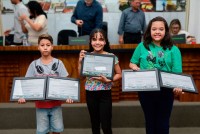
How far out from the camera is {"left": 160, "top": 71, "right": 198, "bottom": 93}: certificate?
8.37ft

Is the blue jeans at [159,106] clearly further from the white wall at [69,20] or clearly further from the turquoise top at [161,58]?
the white wall at [69,20]

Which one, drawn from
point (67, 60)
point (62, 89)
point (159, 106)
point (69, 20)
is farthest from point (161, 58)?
point (69, 20)

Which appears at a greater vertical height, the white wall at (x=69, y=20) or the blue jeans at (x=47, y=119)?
the white wall at (x=69, y=20)

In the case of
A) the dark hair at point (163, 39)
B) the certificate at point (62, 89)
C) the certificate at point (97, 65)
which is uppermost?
the dark hair at point (163, 39)

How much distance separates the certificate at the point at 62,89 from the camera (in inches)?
107

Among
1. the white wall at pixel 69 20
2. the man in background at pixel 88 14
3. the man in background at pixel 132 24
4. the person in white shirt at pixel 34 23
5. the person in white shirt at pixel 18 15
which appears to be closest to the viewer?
the person in white shirt at pixel 34 23

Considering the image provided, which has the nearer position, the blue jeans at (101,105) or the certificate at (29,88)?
the certificate at (29,88)

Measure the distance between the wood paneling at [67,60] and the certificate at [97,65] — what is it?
1.18m

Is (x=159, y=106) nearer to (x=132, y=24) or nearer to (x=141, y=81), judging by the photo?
(x=141, y=81)

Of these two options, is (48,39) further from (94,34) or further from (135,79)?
(135,79)

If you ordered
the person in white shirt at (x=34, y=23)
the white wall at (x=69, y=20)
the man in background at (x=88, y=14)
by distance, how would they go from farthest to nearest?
the white wall at (x=69, y=20), the man in background at (x=88, y=14), the person in white shirt at (x=34, y=23)

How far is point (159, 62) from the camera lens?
8.71 feet

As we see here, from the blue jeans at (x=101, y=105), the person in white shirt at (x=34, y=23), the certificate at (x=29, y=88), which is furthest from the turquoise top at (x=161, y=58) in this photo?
the person in white shirt at (x=34, y=23)

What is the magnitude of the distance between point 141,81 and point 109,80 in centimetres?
35
